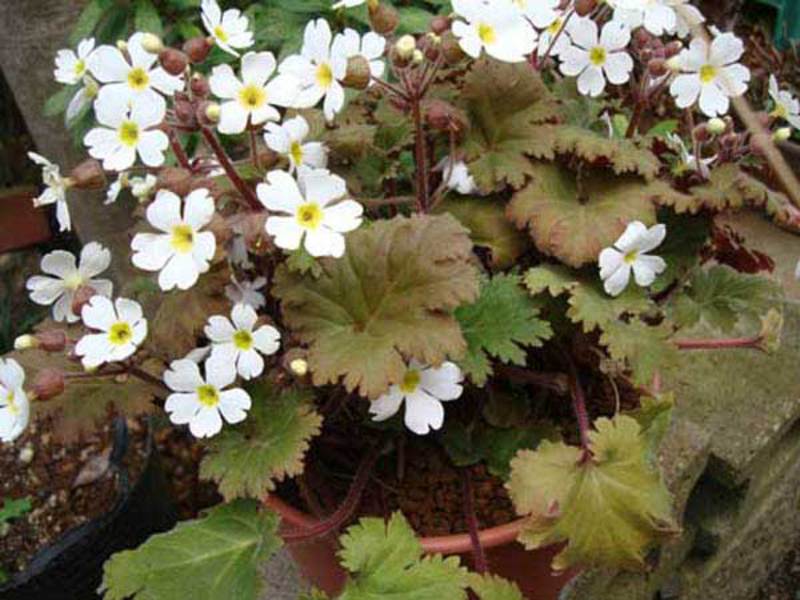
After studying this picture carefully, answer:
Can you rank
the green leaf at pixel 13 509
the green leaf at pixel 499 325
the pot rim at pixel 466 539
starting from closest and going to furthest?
1. the green leaf at pixel 499 325
2. the pot rim at pixel 466 539
3. the green leaf at pixel 13 509

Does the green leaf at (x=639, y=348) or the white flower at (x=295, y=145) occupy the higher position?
the white flower at (x=295, y=145)

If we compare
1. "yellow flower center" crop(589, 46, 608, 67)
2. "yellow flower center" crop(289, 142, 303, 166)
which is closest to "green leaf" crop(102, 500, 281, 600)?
"yellow flower center" crop(289, 142, 303, 166)

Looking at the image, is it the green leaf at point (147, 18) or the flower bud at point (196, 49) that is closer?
the flower bud at point (196, 49)

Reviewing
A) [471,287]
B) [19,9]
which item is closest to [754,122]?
[471,287]

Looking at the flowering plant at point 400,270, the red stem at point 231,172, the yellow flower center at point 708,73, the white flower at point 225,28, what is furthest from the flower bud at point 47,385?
the yellow flower center at point 708,73

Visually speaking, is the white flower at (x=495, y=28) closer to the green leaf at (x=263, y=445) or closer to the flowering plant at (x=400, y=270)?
the flowering plant at (x=400, y=270)

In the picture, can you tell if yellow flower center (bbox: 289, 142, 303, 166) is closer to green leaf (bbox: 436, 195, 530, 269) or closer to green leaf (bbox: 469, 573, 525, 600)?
green leaf (bbox: 436, 195, 530, 269)

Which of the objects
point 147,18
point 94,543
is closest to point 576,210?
point 147,18
